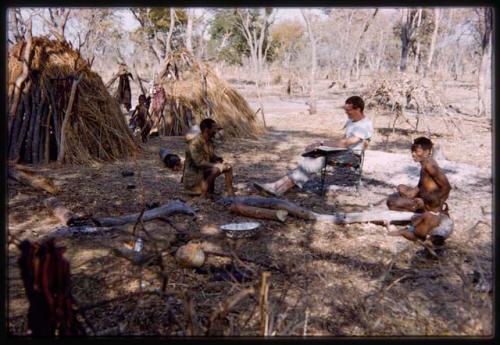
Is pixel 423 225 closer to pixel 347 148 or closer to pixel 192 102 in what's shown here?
pixel 347 148

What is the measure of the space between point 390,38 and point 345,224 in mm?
52386

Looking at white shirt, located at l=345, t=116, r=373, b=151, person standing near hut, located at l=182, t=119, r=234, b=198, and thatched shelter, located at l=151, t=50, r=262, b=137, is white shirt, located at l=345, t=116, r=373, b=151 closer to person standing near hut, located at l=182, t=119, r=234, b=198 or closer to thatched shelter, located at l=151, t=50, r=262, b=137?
person standing near hut, located at l=182, t=119, r=234, b=198

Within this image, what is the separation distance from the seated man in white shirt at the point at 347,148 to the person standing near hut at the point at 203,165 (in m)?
0.60

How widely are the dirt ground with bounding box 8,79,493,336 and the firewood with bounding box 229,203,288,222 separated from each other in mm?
83

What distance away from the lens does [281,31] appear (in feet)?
148

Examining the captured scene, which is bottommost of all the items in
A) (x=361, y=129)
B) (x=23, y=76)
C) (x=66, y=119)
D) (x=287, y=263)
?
(x=287, y=263)

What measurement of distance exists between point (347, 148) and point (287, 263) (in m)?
2.43

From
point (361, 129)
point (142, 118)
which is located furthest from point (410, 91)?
point (142, 118)

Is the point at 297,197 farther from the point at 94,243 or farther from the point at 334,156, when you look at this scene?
the point at 94,243

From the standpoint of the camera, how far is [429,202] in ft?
14.7

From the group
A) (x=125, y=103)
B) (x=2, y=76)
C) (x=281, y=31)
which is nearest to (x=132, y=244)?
(x=2, y=76)

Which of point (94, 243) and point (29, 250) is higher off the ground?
point (29, 250)

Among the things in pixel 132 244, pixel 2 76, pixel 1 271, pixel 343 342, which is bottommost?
pixel 132 244

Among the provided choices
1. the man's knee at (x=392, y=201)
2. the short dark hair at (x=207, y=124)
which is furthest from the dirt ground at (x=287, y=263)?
the short dark hair at (x=207, y=124)
